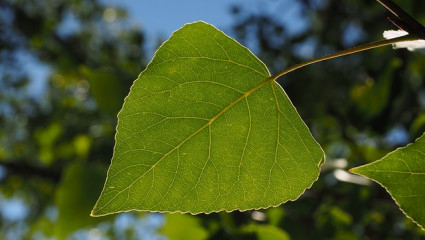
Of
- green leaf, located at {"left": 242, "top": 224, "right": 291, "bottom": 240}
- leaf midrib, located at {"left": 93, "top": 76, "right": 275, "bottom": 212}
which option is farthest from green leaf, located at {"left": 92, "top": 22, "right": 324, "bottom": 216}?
green leaf, located at {"left": 242, "top": 224, "right": 291, "bottom": 240}

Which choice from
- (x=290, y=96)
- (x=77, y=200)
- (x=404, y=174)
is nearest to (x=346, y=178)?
(x=77, y=200)

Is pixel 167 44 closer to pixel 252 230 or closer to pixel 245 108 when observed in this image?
pixel 245 108

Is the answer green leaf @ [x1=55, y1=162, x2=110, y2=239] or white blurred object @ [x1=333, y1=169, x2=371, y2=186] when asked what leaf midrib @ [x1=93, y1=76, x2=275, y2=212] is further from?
green leaf @ [x1=55, y1=162, x2=110, y2=239]

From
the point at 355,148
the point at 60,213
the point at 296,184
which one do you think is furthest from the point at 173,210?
the point at 355,148

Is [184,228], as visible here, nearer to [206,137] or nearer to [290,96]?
[206,137]

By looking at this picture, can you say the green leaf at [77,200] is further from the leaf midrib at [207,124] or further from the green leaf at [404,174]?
the green leaf at [404,174]

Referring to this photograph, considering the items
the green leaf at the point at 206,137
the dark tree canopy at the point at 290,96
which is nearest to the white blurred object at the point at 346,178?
the dark tree canopy at the point at 290,96
